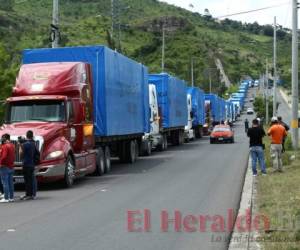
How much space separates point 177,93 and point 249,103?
417 feet

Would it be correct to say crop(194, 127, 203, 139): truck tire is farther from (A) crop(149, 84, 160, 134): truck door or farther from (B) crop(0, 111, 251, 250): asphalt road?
A: (B) crop(0, 111, 251, 250): asphalt road

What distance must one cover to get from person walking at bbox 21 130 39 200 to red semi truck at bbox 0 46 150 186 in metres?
1.39

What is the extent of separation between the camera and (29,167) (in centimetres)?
1628

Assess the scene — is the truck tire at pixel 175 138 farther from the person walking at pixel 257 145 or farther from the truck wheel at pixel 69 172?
the truck wheel at pixel 69 172

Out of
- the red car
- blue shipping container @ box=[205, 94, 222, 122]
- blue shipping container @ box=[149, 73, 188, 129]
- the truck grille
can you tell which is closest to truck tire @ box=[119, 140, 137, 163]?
blue shipping container @ box=[149, 73, 188, 129]

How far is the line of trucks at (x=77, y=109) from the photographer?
722 inches

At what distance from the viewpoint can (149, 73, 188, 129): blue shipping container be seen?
125ft

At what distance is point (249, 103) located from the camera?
167625 mm

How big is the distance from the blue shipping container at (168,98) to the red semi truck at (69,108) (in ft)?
41.4

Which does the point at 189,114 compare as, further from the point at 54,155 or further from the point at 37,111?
the point at 54,155

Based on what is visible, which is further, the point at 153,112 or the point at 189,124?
the point at 189,124

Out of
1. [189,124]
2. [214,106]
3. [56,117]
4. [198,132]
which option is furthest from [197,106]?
[56,117]

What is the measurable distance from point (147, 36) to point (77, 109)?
99339 millimetres

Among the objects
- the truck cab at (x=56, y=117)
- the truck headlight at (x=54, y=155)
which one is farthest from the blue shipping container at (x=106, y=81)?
the truck headlight at (x=54, y=155)
